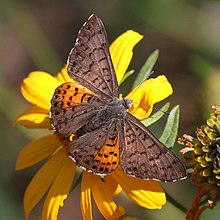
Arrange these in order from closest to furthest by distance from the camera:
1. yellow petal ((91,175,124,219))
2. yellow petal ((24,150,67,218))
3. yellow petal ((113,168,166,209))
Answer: yellow petal ((113,168,166,209)) → yellow petal ((91,175,124,219)) → yellow petal ((24,150,67,218))

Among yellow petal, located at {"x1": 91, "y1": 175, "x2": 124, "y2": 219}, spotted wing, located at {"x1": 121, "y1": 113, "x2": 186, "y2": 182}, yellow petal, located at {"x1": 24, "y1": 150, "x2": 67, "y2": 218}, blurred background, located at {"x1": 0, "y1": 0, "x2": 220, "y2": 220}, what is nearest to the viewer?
spotted wing, located at {"x1": 121, "y1": 113, "x2": 186, "y2": 182}

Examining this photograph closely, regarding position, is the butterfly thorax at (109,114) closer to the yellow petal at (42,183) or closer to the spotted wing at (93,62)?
the spotted wing at (93,62)

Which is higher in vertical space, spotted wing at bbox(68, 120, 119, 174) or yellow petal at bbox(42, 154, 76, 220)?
spotted wing at bbox(68, 120, 119, 174)

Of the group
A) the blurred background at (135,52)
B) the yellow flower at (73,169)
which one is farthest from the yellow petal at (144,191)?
the blurred background at (135,52)

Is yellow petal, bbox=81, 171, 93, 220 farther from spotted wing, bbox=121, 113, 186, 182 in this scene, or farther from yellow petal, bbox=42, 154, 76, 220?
spotted wing, bbox=121, 113, 186, 182

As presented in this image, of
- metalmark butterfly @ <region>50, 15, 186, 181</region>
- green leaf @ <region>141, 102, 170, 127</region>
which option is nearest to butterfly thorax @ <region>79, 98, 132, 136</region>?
metalmark butterfly @ <region>50, 15, 186, 181</region>

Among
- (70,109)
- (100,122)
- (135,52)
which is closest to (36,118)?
(70,109)
